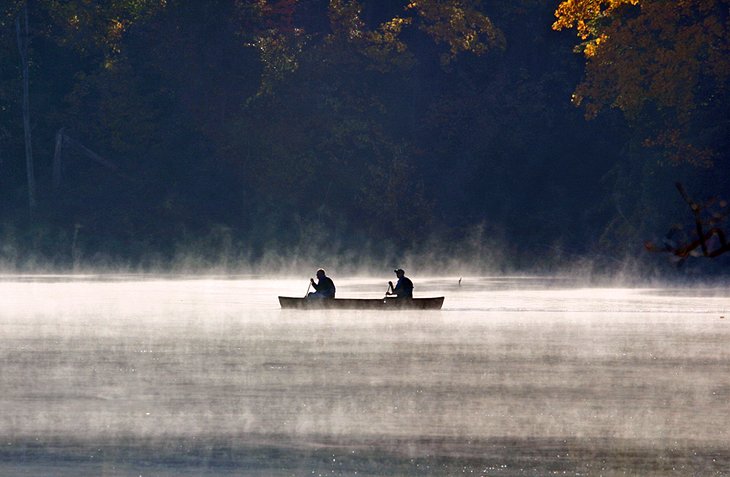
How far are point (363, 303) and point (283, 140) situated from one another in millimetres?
34738

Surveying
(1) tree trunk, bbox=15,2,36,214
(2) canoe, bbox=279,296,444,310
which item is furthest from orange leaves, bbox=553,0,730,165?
(1) tree trunk, bbox=15,2,36,214

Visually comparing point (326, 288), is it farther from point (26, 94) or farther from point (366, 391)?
point (26, 94)

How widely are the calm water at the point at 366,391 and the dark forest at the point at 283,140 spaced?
29441 mm

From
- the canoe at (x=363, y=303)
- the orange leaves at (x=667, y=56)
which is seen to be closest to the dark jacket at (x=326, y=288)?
the canoe at (x=363, y=303)

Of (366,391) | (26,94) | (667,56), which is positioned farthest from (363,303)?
(26,94)

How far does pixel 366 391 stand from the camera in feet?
85.1

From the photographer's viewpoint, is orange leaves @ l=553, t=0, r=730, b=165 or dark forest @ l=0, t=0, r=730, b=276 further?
dark forest @ l=0, t=0, r=730, b=276

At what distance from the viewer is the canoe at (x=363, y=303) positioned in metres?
43.8

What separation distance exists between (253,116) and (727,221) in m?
27.0

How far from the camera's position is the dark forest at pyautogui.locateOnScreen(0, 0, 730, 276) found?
7688 centimetres

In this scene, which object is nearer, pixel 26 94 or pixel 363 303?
pixel 363 303

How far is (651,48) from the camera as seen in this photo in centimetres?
6184

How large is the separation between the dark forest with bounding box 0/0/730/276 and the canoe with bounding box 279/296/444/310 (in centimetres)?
2992

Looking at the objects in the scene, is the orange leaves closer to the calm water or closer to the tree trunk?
the calm water
